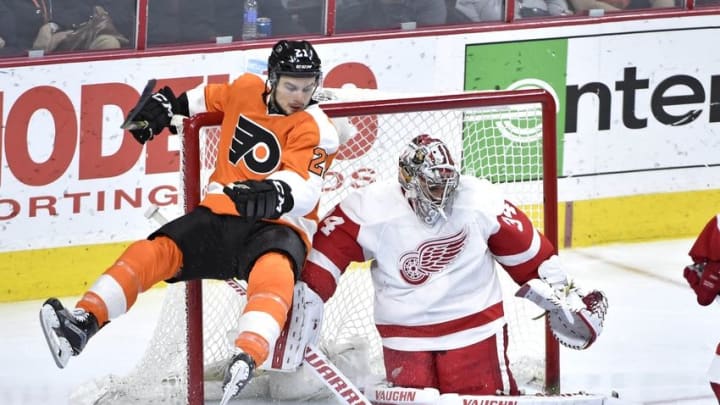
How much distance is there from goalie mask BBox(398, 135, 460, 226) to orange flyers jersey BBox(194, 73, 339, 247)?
9.7 inches

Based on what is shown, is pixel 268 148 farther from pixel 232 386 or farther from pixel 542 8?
pixel 542 8

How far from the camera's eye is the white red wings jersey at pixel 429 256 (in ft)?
15.4

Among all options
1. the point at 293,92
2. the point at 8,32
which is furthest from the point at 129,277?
the point at 8,32

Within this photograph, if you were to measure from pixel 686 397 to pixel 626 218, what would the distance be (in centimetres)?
204

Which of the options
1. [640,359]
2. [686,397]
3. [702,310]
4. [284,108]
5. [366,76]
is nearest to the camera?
[284,108]

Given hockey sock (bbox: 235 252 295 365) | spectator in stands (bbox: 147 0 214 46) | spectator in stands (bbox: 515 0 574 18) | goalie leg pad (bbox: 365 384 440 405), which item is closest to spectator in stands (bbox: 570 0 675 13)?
spectator in stands (bbox: 515 0 574 18)

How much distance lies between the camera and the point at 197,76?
6.56 metres

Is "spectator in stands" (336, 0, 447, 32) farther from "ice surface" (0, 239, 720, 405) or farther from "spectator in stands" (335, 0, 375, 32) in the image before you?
"ice surface" (0, 239, 720, 405)

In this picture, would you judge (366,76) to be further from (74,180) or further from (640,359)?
(640,359)

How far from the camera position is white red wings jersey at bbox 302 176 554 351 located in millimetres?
4684

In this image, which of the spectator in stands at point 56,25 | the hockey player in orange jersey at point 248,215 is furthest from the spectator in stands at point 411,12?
the hockey player in orange jersey at point 248,215

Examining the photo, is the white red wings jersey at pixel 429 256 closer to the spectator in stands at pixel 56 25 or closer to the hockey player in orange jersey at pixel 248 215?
the hockey player in orange jersey at pixel 248 215

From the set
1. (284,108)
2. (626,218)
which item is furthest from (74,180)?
(626,218)

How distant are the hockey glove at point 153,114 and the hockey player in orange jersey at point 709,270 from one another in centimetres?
159
